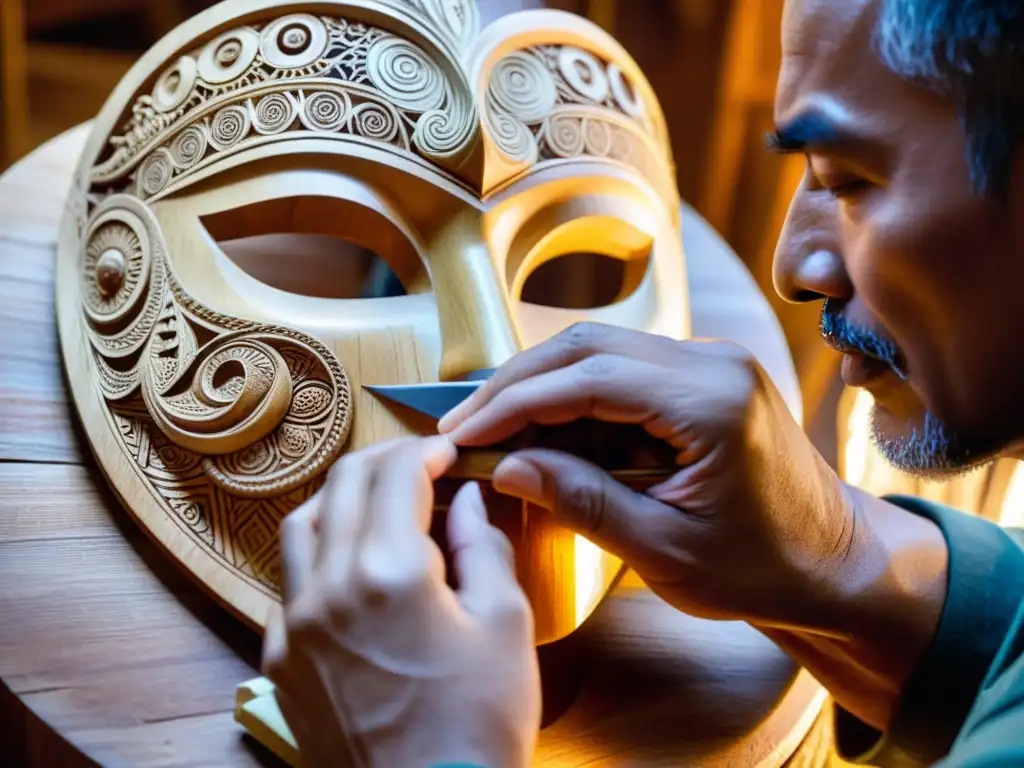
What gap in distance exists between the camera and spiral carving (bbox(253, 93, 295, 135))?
34.7 inches

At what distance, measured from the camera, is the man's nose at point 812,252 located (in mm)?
711

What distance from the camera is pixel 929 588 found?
0.87 meters

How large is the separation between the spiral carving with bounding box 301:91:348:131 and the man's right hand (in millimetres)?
335

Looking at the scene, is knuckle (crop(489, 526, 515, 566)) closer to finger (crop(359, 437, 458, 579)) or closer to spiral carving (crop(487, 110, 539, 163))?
finger (crop(359, 437, 458, 579))

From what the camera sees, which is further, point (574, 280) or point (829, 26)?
point (574, 280)

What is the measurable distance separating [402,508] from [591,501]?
15cm

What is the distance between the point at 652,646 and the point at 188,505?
1.59 ft

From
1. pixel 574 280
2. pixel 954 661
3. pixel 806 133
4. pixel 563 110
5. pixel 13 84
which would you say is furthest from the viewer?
pixel 574 280

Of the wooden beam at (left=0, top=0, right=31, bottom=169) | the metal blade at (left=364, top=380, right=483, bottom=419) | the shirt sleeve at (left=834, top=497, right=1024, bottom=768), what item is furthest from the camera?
the wooden beam at (left=0, top=0, right=31, bottom=169)

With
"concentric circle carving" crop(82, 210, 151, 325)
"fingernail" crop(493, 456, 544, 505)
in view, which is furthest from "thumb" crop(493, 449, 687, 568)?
"concentric circle carving" crop(82, 210, 151, 325)

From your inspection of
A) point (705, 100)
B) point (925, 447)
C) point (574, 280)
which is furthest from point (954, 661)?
point (705, 100)

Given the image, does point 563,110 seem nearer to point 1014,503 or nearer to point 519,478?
point 519,478

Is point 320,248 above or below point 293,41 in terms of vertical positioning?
below

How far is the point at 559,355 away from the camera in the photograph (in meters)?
0.68
